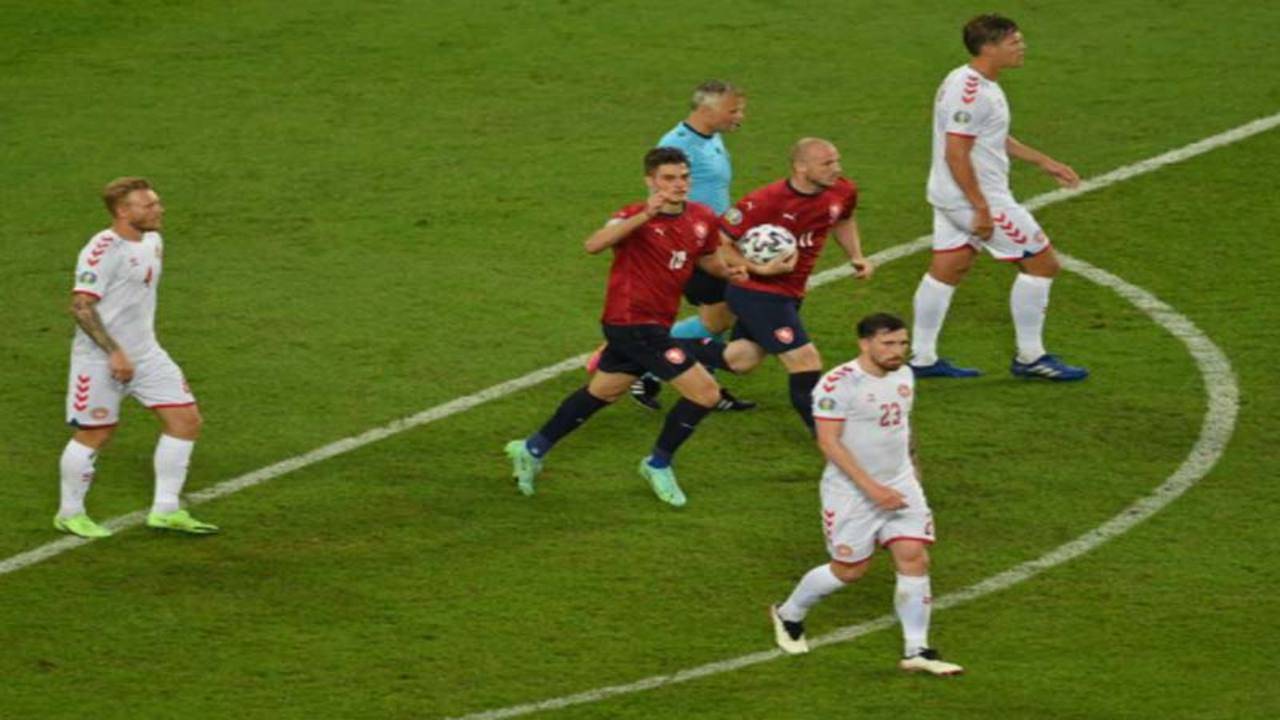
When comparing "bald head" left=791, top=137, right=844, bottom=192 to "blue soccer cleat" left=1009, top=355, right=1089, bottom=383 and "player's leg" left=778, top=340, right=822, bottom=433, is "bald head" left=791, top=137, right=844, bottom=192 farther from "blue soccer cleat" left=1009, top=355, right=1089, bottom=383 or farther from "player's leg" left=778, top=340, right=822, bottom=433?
"blue soccer cleat" left=1009, top=355, right=1089, bottom=383

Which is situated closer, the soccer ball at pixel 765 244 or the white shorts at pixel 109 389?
the white shorts at pixel 109 389

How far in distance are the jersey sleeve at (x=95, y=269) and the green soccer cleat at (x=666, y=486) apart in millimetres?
3416

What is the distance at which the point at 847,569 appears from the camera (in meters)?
14.3

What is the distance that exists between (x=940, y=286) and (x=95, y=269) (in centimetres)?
584

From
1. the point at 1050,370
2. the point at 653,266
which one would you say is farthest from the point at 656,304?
the point at 1050,370

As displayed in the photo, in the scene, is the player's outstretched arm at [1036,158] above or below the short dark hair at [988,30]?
below

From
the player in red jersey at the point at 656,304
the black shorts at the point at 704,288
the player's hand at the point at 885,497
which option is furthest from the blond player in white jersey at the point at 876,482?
the black shorts at the point at 704,288

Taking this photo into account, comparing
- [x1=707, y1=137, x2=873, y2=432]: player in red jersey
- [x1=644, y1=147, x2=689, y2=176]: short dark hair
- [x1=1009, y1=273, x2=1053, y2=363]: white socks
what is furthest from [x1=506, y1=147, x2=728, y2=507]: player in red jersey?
[x1=1009, y1=273, x2=1053, y2=363]: white socks

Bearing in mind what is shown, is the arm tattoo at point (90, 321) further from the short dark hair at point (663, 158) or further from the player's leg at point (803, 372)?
the player's leg at point (803, 372)

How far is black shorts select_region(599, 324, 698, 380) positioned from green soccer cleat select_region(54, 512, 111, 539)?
317 centimetres

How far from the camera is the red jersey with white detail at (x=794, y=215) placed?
1705cm

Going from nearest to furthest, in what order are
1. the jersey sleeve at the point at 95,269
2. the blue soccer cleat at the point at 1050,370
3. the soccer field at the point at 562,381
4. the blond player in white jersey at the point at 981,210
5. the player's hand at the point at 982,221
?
the soccer field at the point at 562,381, the jersey sleeve at the point at 95,269, the blond player in white jersey at the point at 981,210, the player's hand at the point at 982,221, the blue soccer cleat at the point at 1050,370

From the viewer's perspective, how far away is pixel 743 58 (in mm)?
25125

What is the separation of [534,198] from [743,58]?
12.8 feet
